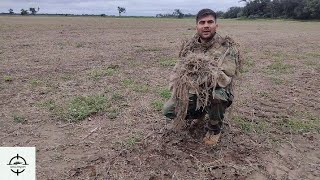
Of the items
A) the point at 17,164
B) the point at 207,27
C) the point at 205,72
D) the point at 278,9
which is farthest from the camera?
the point at 278,9

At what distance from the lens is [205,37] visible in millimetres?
4352

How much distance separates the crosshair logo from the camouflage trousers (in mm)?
1973

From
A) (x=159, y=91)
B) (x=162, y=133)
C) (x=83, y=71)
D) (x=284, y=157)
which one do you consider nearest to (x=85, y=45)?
(x=83, y=71)

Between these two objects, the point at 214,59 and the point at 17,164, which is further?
the point at 214,59

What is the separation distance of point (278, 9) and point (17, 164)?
220 feet

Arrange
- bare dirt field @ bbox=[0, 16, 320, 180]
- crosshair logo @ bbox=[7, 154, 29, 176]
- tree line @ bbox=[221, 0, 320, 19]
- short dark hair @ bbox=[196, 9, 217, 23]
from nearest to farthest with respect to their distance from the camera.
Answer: crosshair logo @ bbox=[7, 154, 29, 176] → bare dirt field @ bbox=[0, 16, 320, 180] → short dark hair @ bbox=[196, 9, 217, 23] → tree line @ bbox=[221, 0, 320, 19]

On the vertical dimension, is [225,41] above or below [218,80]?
above

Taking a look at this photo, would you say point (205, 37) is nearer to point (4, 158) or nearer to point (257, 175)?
point (257, 175)

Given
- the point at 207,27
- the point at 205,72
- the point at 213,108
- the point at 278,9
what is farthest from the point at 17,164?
the point at 278,9

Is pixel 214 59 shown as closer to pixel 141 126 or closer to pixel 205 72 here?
pixel 205 72

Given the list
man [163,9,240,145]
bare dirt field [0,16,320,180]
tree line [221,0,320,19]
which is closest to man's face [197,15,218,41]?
man [163,9,240,145]

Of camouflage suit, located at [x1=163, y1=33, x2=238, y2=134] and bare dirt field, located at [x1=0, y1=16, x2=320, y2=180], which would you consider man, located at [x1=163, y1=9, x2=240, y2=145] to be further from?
bare dirt field, located at [x1=0, y1=16, x2=320, y2=180]

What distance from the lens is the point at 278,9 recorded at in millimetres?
65125

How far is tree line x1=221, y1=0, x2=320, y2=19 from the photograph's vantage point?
56.7m
